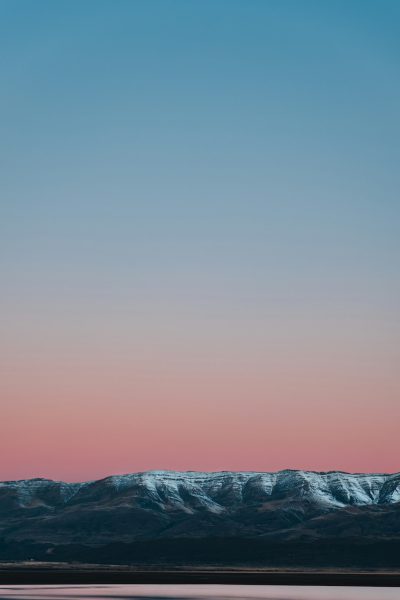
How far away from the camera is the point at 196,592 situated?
162 m

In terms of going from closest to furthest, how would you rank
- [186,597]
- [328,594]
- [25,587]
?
[186,597] → [328,594] → [25,587]

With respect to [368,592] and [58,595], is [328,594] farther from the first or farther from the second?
[58,595]

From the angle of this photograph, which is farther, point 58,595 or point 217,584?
point 217,584

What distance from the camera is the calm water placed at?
147750mm

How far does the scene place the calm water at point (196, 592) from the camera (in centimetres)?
14775

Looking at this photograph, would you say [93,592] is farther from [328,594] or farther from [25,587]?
[328,594]

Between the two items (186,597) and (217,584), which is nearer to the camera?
(186,597)

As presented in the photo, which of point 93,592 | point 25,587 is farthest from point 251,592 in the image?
point 25,587

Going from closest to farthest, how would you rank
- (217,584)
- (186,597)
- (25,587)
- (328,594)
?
(186,597) → (328,594) → (25,587) → (217,584)

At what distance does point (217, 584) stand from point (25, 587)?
120ft

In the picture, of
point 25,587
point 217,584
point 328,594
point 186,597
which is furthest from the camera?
point 217,584

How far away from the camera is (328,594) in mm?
159250

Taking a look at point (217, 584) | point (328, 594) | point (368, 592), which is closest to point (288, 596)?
point (328, 594)

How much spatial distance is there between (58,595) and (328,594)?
38771mm
